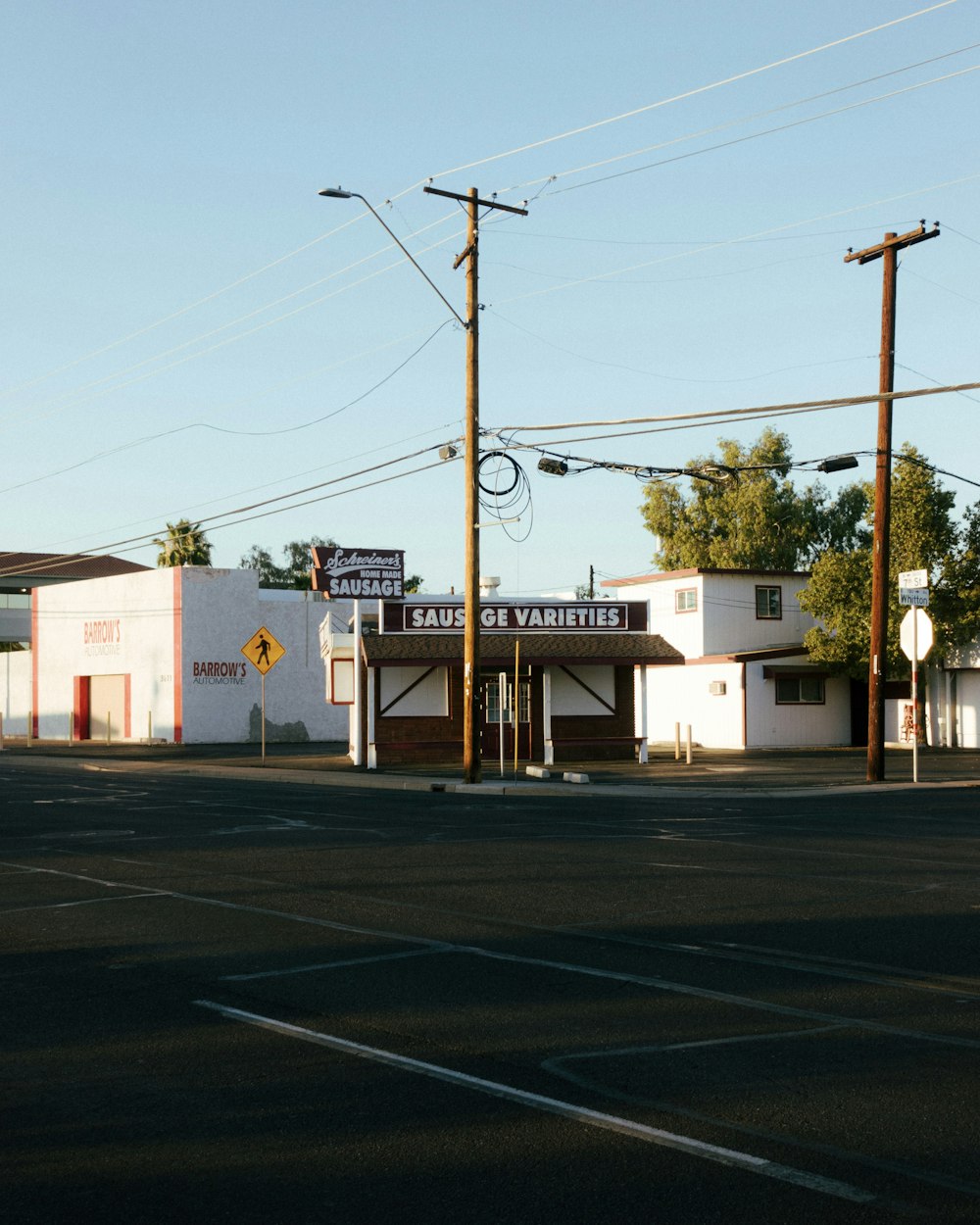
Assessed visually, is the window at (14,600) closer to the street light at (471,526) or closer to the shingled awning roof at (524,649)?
the shingled awning roof at (524,649)

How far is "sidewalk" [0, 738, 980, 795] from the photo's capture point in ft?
99.1

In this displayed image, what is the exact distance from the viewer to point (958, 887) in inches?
516

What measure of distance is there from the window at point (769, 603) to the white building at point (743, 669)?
4 centimetres

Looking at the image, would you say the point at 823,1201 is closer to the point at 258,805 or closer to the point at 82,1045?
the point at 82,1045

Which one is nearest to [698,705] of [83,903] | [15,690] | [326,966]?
[15,690]

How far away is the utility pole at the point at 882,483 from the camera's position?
30.7m

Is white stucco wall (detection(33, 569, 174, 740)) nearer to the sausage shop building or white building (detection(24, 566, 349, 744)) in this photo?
white building (detection(24, 566, 349, 744))

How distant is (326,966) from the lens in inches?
374

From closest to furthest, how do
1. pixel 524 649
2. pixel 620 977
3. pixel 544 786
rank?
1. pixel 620 977
2. pixel 544 786
3. pixel 524 649

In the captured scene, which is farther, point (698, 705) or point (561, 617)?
point (698, 705)

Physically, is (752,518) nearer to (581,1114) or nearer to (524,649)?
(524,649)

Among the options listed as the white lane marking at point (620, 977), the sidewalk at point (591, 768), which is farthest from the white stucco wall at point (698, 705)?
the white lane marking at point (620, 977)

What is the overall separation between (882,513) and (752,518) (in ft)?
141

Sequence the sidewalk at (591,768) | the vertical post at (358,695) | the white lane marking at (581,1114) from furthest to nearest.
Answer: the vertical post at (358,695)
the sidewalk at (591,768)
the white lane marking at (581,1114)
